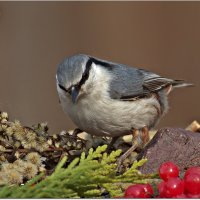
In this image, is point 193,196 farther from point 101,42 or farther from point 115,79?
point 101,42

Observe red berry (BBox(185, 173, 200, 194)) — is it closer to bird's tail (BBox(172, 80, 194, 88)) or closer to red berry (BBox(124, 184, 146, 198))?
red berry (BBox(124, 184, 146, 198))

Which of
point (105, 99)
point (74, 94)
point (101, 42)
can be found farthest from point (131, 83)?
point (101, 42)

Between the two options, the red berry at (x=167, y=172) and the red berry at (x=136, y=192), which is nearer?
the red berry at (x=136, y=192)

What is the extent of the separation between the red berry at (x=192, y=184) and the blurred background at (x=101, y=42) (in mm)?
4291

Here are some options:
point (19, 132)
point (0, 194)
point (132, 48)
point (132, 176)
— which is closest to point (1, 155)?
point (19, 132)

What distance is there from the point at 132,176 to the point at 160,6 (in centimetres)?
458

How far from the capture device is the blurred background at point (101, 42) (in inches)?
236

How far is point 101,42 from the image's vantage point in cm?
624

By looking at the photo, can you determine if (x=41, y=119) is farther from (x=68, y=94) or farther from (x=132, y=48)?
(x=68, y=94)

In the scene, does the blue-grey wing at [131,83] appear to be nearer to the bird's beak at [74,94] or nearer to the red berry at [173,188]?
the bird's beak at [74,94]

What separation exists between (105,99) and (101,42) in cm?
322

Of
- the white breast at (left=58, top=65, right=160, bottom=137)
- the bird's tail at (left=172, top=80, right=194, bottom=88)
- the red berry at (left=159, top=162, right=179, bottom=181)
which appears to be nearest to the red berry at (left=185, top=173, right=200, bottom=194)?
the red berry at (left=159, top=162, right=179, bottom=181)

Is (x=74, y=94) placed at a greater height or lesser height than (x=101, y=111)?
greater

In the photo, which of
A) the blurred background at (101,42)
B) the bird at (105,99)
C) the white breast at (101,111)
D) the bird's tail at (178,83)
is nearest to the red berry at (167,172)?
the bird at (105,99)
